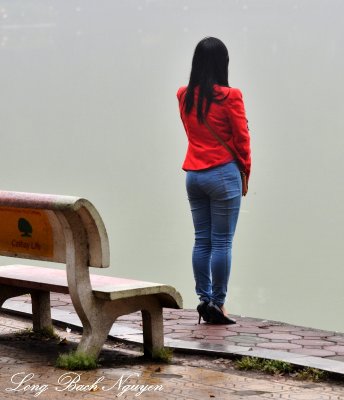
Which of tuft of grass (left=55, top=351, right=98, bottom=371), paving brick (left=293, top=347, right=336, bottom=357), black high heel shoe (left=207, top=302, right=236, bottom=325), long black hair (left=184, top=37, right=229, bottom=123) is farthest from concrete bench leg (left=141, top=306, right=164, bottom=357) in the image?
long black hair (left=184, top=37, right=229, bottom=123)

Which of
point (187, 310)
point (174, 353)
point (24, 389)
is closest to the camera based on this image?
point (24, 389)

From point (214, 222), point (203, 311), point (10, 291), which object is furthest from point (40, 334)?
point (214, 222)

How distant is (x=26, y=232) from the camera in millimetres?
6973

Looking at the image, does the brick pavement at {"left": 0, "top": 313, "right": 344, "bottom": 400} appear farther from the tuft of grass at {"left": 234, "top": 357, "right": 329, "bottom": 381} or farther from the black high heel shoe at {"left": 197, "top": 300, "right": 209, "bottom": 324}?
the black high heel shoe at {"left": 197, "top": 300, "right": 209, "bottom": 324}

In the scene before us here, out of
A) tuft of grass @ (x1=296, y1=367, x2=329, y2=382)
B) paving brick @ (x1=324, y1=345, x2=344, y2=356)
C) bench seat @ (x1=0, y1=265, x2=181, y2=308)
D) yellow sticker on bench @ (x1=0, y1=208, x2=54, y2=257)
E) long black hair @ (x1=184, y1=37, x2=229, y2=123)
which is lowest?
paving brick @ (x1=324, y1=345, x2=344, y2=356)

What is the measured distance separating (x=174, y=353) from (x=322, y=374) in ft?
3.58

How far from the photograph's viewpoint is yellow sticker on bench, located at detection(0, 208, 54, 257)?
6855mm

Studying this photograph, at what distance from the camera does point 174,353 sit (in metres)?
7.33

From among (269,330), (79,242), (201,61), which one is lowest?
(269,330)

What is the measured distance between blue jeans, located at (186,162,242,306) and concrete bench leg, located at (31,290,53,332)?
111 cm

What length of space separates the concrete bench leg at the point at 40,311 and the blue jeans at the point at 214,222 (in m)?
1.11

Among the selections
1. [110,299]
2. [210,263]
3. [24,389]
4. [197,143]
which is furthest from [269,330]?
[24,389]

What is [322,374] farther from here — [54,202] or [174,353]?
[54,202]

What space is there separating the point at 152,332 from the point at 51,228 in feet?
2.81
